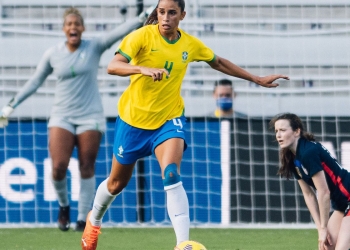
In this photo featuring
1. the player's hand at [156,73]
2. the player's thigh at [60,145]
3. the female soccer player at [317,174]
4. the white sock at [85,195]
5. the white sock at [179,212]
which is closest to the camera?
the player's hand at [156,73]

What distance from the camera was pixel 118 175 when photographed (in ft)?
22.7

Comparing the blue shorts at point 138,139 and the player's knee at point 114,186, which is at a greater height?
the blue shorts at point 138,139

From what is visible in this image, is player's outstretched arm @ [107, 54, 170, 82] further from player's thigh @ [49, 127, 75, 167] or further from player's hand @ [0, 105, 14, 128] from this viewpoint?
player's hand @ [0, 105, 14, 128]

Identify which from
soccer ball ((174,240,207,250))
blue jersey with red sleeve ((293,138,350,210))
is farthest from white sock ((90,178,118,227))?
blue jersey with red sleeve ((293,138,350,210))

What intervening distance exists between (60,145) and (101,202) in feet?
7.35

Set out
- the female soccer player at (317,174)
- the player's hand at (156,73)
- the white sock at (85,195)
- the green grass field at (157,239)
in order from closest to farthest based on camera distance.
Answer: the player's hand at (156,73)
the female soccer player at (317,174)
the green grass field at (157,239)
the white sock at (85,195)

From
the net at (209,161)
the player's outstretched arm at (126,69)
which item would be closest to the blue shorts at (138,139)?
the player's outstretched arm at (126,69)

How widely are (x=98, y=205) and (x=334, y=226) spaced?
176 centimetres

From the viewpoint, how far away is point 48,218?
10680 mm

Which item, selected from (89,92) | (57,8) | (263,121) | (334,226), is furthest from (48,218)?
(334,226)

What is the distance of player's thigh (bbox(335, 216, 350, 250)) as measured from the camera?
256 inches

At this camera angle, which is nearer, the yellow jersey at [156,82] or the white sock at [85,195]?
the yellow jersey at [156,82]

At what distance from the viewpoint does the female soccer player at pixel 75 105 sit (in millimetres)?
9297

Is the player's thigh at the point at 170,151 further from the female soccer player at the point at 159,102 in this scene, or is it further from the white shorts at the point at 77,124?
the white shorts at the point at 77,124
